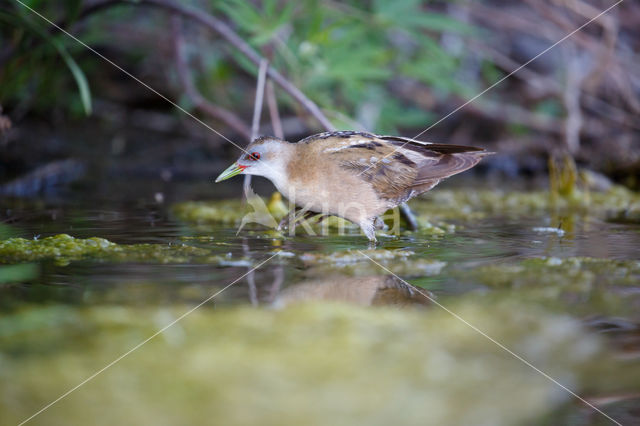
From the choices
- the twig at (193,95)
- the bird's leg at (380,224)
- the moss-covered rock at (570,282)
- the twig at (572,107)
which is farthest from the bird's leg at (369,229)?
the twig at (572,107)

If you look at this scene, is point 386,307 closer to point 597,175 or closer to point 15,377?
point 15,377

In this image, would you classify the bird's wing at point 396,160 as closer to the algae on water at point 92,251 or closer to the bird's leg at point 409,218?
the bird's leg at point 409,218

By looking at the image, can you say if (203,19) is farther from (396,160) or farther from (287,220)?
(396,160)

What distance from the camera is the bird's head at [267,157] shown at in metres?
3.78

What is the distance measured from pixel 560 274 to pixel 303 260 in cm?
105

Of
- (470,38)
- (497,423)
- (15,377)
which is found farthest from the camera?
(470,38)

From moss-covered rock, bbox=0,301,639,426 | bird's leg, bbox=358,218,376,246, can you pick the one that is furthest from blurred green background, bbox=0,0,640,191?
moss-covered rock, bbox=0,301,639,426

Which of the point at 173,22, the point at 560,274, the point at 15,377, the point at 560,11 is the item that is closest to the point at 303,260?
the point at 560,274

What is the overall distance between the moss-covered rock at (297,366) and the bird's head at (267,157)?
167cm

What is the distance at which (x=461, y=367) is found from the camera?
1.77 m

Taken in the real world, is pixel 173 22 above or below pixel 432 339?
above

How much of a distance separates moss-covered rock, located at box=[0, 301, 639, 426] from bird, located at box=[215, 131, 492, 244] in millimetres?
1378

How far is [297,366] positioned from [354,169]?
78.6 inches

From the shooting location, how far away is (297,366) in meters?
1.75
